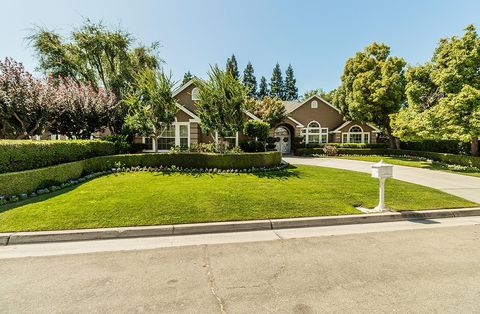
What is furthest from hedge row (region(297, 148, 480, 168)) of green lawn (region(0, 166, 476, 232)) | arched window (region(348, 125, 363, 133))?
green lawn (region(0, 166, 476, 232))

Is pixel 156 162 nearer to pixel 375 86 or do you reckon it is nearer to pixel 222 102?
pixel 222 102

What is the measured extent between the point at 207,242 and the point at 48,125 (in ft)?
53.5

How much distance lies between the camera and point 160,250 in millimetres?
4668

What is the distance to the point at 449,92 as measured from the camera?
54.8 feet

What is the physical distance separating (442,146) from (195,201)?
2688 cm

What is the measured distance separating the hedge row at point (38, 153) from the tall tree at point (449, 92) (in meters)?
21.4

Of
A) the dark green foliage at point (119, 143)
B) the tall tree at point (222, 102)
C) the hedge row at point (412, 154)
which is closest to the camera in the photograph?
the tall tree at point (222, 102)

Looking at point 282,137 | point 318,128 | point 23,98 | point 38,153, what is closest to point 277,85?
point 318,128

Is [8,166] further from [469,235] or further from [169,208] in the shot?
[469,235]

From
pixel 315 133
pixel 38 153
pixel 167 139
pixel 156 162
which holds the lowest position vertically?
pixel 156 162

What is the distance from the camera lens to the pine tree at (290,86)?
80.1m

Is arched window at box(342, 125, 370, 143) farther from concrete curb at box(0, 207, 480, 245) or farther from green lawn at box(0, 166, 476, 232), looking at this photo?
concrete curb at box(0, 207, 480, 245)

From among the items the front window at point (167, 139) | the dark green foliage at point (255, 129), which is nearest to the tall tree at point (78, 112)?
the front window at point (167, 139)

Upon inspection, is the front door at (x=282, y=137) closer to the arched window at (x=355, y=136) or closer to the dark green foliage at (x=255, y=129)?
the arched window at (x=355, y=136)
